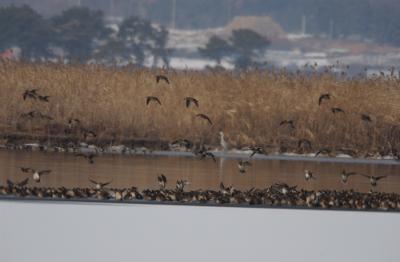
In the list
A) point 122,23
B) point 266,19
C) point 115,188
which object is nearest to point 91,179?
point 115,188

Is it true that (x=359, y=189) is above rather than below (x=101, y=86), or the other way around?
below

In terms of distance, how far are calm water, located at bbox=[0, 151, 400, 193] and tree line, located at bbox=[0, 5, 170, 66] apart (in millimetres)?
473

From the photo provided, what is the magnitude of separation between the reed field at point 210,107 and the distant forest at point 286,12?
8.7 inches

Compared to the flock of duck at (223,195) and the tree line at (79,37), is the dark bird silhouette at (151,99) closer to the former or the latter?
the tree line at (79,37)

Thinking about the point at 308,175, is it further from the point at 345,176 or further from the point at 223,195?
the point at 223,195

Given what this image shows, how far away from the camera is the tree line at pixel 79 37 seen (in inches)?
202

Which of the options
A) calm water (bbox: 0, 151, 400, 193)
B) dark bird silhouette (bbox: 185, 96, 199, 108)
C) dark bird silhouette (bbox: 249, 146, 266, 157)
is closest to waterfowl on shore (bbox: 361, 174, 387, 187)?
calm water (bbox: 0, 151, 400, 193)

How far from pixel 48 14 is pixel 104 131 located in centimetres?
60

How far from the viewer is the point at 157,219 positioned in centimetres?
493

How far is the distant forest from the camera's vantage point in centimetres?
514

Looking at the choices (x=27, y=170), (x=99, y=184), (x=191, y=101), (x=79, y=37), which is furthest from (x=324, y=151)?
(x=27, y=170)

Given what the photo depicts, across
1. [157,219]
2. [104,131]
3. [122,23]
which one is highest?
[122,23]

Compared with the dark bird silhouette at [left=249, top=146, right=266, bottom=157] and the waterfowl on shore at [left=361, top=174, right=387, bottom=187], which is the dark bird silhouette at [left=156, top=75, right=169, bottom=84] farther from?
the waterfowl on shore at [left=361, top=174, right=387, bottom=187]

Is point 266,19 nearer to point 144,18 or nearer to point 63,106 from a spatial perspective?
point 144,18
